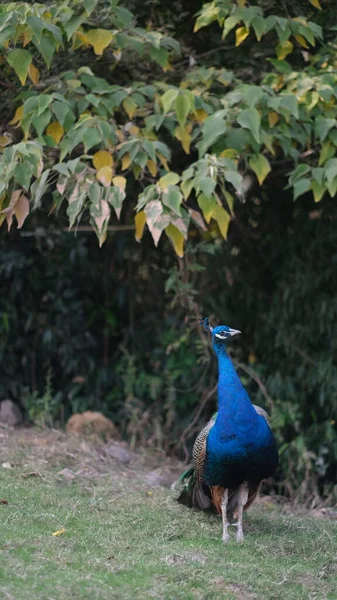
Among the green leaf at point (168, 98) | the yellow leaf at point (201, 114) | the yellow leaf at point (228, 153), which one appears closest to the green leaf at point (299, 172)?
the yellow leaf at point (228, 153)

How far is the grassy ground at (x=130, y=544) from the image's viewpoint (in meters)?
4.03

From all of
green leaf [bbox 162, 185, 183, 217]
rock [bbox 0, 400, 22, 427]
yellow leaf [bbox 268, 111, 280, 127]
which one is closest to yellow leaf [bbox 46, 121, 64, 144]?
green leaf [bbox 162, 185, 183, 217]

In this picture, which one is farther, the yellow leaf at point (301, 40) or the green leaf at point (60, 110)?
the yellow leaf at point (301, 40)

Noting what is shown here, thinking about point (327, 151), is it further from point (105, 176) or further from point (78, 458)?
point (78, 458)

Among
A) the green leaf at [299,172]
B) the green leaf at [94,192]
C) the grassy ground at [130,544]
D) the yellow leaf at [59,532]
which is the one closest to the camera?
the grassy ground at [130,544]

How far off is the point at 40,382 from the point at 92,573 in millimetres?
4569

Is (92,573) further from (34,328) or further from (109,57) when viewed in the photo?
(34,328)

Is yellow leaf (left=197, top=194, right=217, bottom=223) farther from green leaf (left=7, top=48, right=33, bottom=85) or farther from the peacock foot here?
the peacock foot

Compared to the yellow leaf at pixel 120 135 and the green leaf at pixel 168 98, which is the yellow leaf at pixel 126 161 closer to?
the yellow leaf at pixel 120 135

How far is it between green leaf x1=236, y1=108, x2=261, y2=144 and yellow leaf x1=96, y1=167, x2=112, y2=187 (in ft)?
2.62

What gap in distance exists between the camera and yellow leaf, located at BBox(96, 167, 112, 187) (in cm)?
524

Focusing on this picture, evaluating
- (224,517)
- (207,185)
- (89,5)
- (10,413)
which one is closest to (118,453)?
(10,413)

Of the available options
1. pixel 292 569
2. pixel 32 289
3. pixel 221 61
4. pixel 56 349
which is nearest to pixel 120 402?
pixel 56 349

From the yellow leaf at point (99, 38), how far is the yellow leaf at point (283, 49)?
1.13 metres
